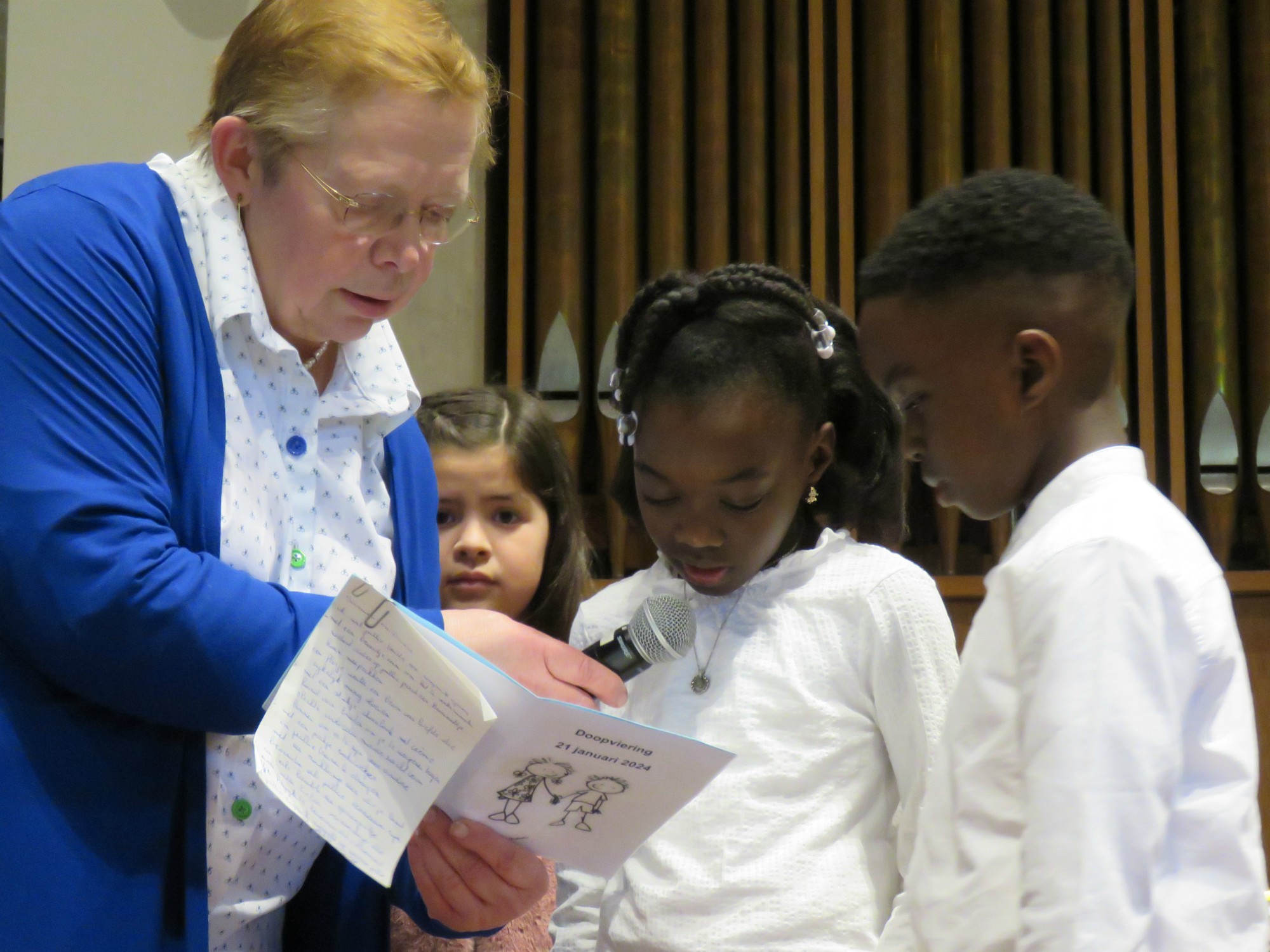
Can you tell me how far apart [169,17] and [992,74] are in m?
2.22

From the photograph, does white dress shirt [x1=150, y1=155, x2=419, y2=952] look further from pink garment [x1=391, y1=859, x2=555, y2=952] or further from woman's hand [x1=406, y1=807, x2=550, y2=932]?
pink garment [x1=391, y1=859, x2=555, y2=952]

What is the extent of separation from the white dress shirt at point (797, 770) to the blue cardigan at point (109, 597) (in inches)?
24.6

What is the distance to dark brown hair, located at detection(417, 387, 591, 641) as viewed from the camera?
2.44 meters

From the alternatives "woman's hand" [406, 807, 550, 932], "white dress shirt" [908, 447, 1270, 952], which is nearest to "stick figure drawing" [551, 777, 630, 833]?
"woman's hand" [406, 807, 550, 932]

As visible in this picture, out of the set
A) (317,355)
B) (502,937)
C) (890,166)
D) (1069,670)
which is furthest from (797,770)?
(890,166)

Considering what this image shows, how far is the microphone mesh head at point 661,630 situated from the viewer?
1.44m

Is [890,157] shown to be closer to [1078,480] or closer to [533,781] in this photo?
[1078,480]

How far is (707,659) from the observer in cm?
185

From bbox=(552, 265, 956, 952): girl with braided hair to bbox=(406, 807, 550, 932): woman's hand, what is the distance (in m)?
0.26

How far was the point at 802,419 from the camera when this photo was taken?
6.38 ft

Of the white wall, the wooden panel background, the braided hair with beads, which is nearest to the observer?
the braided hair with beads

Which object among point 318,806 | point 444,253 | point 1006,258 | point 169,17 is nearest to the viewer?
point 318,806

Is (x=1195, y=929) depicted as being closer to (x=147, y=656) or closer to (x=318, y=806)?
(x=318, y=806)

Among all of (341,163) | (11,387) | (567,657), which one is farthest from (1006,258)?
(11,387)
